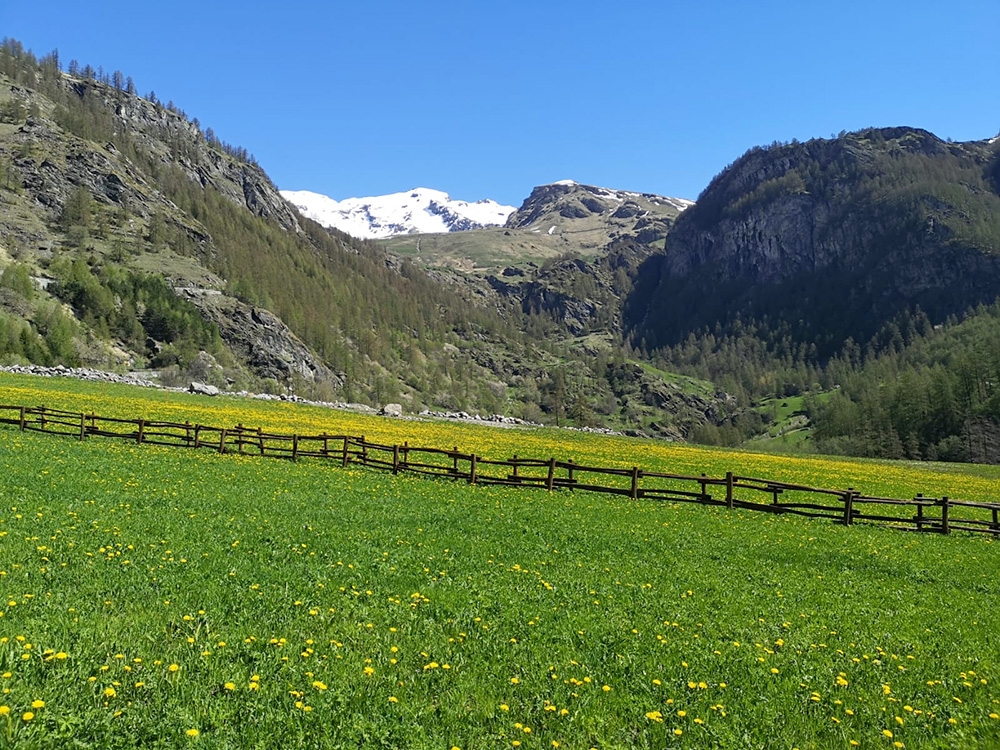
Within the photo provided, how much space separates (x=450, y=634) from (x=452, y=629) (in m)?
0.26

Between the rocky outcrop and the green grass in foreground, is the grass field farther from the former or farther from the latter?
Answer: the rocky outcrop

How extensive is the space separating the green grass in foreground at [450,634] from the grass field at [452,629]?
60 mm

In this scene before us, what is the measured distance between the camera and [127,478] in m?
24.9

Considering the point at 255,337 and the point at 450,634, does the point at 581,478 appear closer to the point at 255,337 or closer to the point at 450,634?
the point at 450,634

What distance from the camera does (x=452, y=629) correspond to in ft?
38.7

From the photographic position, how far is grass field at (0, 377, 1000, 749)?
8266mm

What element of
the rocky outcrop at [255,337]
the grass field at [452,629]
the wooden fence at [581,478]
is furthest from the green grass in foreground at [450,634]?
the rocky outcrop at [255,337]

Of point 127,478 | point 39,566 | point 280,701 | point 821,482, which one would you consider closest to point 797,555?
point 280,701

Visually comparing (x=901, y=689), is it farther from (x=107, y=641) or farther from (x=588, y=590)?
(x=107, y=641)

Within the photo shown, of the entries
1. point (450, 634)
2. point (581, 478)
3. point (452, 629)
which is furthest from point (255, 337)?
point (450, 634)

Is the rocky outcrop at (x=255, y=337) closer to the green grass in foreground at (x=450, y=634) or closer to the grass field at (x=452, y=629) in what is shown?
the grass field at (x=452, y=629)

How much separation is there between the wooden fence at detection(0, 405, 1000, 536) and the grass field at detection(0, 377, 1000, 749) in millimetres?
7152

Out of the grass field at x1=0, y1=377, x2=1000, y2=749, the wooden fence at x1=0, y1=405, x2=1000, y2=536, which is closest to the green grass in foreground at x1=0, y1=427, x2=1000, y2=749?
the grass field at x1=0, y1=377, x2=1000, y2=749

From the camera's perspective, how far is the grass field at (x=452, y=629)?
8.27 metres
